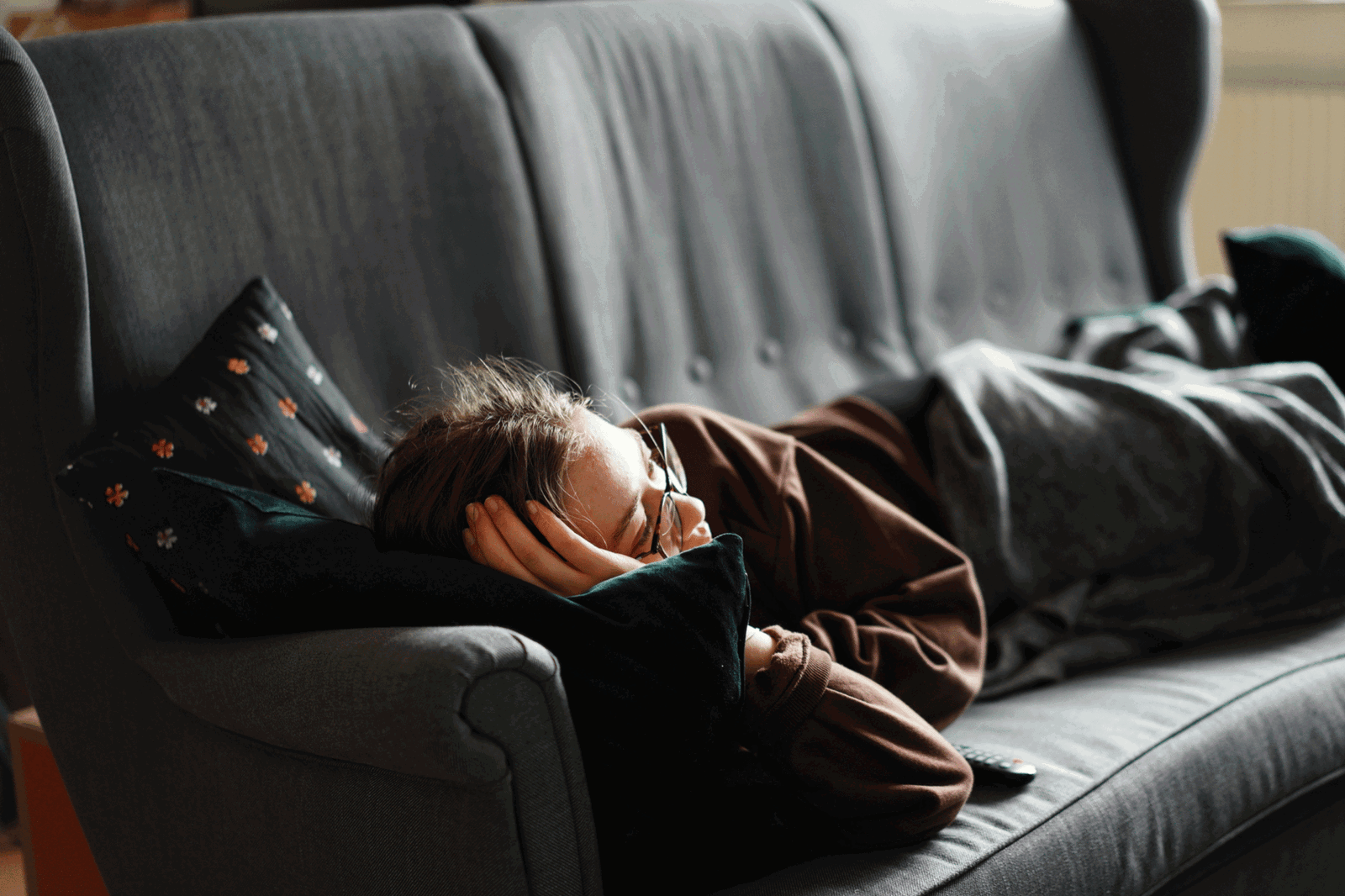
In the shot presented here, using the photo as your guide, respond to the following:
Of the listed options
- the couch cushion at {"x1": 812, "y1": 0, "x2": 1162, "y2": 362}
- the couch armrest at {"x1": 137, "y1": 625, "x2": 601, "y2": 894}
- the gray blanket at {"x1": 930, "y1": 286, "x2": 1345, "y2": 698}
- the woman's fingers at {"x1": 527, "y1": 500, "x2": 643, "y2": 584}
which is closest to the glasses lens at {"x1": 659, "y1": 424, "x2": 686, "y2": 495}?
the woman's fingers at {"x1": 527, "y1": 500, "x2": 643, "y2": 584}

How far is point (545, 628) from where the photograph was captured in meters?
0.76

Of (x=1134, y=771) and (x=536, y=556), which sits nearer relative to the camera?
(x=536, y=556)

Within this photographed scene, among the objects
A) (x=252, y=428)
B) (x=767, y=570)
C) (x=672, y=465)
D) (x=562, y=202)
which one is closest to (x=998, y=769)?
(x=767, y=570)

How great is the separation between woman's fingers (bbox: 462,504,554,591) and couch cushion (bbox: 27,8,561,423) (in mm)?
447

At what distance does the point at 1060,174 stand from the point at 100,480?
1748 millimetres

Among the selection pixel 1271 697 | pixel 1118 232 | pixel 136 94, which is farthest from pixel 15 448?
pixel 1118 232

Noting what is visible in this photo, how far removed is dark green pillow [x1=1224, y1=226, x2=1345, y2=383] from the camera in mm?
1589

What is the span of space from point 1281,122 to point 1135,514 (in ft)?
6.50

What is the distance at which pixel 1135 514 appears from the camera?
1275 millimetres

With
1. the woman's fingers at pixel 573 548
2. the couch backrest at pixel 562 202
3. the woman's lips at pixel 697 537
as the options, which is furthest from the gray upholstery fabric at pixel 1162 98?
the woman's fingers at pixel 573 548

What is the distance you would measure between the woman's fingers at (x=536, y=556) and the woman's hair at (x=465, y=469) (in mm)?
11

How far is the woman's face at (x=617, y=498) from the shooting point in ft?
2.80

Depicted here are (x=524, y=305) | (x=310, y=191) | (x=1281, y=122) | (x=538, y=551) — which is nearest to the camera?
(x=538, y=551)

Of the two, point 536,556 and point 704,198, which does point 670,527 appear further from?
point 704,198
